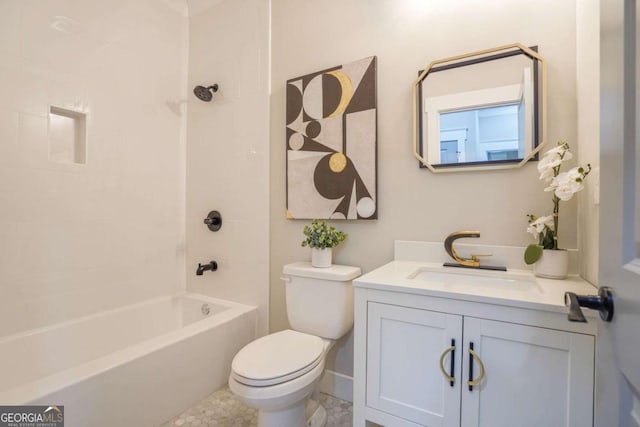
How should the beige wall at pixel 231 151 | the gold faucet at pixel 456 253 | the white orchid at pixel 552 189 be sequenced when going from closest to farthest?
the white orchid at pixel 552 189, the gold faucet at pixel 456 253, the beige wall at pixel 231 151

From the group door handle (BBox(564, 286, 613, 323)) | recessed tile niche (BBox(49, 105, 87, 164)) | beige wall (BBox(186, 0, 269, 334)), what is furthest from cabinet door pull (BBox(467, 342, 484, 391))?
recessed tile niche (BBox(49, 105, 87, 164))

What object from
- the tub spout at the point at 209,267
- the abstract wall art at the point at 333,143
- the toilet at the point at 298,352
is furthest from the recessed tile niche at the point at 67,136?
the toilet at the point at 298,352

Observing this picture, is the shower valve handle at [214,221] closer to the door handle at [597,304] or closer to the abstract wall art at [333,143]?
the abstract wall art at [333,143]

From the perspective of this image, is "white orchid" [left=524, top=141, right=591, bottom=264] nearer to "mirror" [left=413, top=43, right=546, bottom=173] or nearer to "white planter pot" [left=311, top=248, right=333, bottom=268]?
"mirror" [left=413, top=43, right=546, bottom=173]

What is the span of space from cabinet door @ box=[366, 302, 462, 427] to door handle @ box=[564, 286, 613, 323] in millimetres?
441

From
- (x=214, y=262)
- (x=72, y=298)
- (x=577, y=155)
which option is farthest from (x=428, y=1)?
(x=72, y=298)

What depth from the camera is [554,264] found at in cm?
A: 117

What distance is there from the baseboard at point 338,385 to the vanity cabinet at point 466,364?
1.87 ft

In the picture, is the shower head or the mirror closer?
the mirror

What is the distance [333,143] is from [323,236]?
1.84ft

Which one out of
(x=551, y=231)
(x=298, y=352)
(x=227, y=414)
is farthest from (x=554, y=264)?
(x=227, y=414)

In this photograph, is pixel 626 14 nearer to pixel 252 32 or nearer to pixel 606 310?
pixel 606 310

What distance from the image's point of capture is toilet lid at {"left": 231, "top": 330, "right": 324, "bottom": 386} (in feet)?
3.84

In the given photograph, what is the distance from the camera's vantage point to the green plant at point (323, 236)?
1.61m
